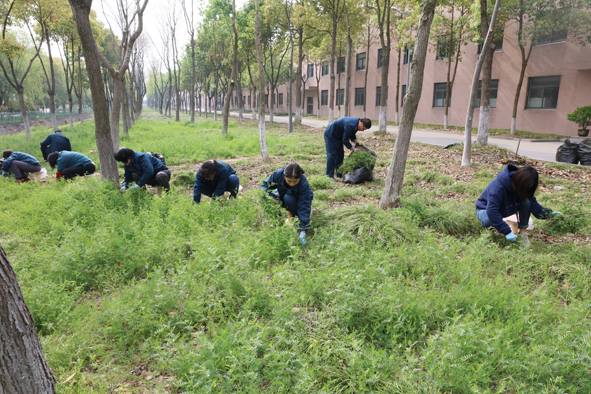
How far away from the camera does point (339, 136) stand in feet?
25.6

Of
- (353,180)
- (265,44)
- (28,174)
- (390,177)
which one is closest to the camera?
(390,177)

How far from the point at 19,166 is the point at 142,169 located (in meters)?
3.77

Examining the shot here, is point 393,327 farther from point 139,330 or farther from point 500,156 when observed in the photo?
point 500,156

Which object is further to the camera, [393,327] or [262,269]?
[262,269]

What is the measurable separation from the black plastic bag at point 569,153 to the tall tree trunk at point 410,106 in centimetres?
666

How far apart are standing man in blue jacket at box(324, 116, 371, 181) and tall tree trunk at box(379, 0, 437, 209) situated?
6.57 ft

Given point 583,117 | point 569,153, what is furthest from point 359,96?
point 569,153

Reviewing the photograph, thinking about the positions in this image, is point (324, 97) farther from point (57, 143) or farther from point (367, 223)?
point (367, 223)

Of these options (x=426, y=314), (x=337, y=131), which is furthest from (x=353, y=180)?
(x=426, y=314)

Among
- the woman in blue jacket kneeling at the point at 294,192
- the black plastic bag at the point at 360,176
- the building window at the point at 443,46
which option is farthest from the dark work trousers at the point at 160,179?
the building window at the point at 443,46

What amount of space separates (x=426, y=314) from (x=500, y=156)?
27.8 ft

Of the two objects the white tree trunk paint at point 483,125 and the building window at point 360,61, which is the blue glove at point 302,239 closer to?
the white tree trunk paint at point 483,125

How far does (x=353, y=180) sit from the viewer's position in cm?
732

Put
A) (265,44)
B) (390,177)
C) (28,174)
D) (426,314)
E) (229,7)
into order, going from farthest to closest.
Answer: (265,44), (229,7), (28,174), (390,177), (426,314)
